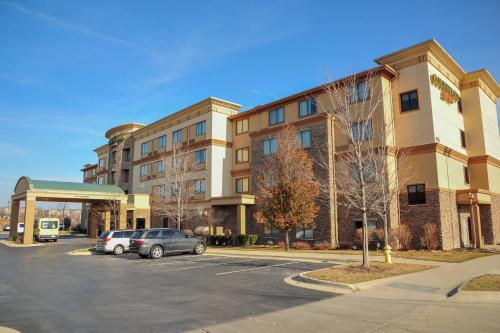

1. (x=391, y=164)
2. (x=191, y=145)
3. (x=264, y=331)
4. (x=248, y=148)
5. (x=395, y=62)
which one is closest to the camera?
(x=264, y=331)

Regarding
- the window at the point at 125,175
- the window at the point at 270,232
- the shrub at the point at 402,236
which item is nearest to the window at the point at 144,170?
the window at the point at 125,175

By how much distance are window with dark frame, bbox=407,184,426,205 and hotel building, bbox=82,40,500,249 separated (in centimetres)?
8

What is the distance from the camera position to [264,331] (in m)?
7.09

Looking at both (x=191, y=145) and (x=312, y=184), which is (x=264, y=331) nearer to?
(x=312, y=184)

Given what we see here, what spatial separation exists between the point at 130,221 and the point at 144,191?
4.38 meters

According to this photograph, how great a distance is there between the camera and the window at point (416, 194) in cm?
2578

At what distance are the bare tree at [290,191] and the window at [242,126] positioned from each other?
31.8 feet

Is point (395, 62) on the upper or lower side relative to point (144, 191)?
upper

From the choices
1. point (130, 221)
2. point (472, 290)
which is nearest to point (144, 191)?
point (130, 221)

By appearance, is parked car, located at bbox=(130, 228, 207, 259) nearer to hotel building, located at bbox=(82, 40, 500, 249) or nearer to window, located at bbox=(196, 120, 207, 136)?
hotel building, located at bbox=(82, 40, 500, 249)

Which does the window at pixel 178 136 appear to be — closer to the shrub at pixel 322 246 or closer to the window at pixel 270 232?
the window at pixel 270 232

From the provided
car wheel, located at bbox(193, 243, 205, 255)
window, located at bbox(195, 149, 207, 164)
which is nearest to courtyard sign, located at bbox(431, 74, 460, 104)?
car wheel, located at bbox(193, 243, 205, 255)

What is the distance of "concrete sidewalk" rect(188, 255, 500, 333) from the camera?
7.19 meters

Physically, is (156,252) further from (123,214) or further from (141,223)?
(141,223)
